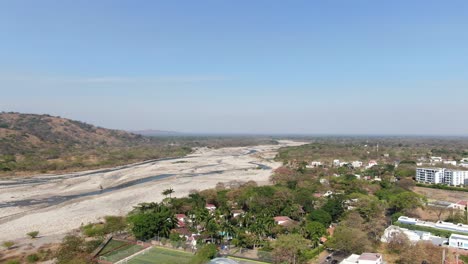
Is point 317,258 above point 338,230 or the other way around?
the other way around

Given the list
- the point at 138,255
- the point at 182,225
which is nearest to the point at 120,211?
the point at 182,225

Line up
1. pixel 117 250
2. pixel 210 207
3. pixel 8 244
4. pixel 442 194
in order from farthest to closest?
pixel 442 194
pixel 210 207
pixel 8 244
pixel 117 250

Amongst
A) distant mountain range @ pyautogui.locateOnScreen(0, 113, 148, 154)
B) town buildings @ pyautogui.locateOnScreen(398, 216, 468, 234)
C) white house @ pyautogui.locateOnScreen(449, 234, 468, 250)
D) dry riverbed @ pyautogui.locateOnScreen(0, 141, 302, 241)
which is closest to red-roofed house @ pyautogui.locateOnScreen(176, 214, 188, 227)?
dry riverbed @ pyautogui.locateOnScreen(0, 141, 302, 241)

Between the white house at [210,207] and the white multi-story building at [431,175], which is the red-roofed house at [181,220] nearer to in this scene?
the white house at [210,207]

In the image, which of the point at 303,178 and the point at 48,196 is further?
the point at 303,178

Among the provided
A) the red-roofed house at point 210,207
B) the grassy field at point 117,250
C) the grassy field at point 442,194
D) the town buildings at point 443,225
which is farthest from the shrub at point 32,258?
the grassy field at point 442,194

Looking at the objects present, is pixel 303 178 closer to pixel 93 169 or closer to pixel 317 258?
pixel 317 258

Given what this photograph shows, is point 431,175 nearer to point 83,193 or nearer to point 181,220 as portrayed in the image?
point 181,220

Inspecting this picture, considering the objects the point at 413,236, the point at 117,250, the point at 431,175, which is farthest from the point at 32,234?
the point at 431,175
